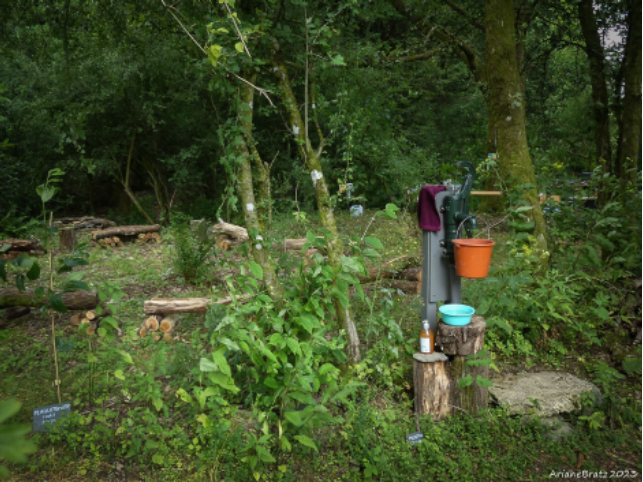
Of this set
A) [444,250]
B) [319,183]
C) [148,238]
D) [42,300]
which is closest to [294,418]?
[444,250]

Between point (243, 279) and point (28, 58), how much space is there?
11.0m

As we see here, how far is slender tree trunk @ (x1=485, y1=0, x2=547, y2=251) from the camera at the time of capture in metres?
4.83

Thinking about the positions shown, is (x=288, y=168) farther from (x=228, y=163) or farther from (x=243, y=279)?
(x=243, y=279)

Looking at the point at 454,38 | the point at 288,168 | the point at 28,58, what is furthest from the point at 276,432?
the point at 28,58

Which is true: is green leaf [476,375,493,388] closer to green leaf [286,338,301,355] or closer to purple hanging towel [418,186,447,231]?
purple hanging towel [418,186,447,231]

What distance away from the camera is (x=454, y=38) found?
8836mm

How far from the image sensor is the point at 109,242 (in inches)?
363

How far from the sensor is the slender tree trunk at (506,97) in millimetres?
4828

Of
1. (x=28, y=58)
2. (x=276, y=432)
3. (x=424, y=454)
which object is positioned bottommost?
(x=424, y=454)

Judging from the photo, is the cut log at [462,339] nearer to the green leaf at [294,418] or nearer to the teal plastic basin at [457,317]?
the teal plastic basin at [457,317]

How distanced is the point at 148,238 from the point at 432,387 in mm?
7840

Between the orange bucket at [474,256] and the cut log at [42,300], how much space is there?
375cm

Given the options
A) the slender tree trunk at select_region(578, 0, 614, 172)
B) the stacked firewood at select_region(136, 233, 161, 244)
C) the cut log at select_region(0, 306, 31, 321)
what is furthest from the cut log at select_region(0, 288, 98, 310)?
the slender tree trunk at select_region(578, 0, 614, 172)

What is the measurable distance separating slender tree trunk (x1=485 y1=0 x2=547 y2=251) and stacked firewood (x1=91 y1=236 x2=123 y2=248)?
285 inches
